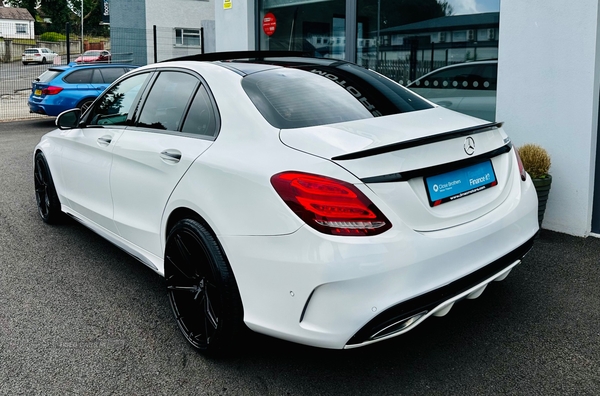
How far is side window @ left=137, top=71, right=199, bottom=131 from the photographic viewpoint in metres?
3.58

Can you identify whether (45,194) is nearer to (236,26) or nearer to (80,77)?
(236,26)

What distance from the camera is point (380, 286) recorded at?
2479mm

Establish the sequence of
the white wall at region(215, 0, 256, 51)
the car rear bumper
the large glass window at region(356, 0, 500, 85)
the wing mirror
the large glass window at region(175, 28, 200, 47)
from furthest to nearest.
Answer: the large glass window at region(175, 28, 200, 47) → the white wall at region(215, 0, 256, 51) → the large glass window at region(356, 0, 500, 85) → the wing mirror → the car rear bumper

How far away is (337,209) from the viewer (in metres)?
2.50

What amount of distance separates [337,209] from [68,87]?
521 inches

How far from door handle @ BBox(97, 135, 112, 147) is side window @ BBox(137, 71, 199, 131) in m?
0.35

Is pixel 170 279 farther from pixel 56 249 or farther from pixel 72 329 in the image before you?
pixel 56 249

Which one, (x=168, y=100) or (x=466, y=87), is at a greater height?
(x=466, y=87)

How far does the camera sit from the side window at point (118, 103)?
4.17 m

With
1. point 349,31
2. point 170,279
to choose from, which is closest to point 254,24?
point 349,31

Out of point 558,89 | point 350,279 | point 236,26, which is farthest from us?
point 236,26

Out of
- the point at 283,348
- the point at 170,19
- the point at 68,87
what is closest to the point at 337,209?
the point at 283,348

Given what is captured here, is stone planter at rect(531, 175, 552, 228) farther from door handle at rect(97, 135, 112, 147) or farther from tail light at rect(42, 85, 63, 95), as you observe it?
tail light at rect(42, 85, 63, 95)

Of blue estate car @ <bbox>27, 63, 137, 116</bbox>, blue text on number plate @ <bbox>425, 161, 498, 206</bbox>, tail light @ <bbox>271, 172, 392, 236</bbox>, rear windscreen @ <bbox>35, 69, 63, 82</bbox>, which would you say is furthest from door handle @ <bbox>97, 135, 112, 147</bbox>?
rear windscreen @ <bbox>35, 69, 63, 82</bbox>
